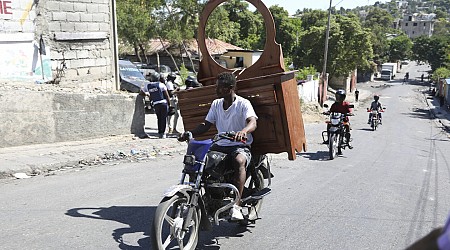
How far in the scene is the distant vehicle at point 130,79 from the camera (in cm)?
1828

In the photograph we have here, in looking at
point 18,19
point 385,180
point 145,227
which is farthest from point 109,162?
point 385,180

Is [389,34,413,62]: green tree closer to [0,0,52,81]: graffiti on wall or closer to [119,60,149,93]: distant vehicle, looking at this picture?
[119,60,149,93]: distant vehicle

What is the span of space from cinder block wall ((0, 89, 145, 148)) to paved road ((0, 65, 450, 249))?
1.50m

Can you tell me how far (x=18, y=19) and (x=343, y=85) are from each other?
4874 centimetres

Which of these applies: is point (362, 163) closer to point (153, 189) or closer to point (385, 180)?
point (385, 180)

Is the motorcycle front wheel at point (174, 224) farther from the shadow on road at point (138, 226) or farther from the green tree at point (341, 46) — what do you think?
the green tree at point (341, 46)

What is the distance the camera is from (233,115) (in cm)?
484

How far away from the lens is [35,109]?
8.34 meters

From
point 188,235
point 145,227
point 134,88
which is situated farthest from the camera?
point 134,88

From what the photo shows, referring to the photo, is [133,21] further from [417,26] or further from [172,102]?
[417,26]

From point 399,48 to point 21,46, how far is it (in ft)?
338

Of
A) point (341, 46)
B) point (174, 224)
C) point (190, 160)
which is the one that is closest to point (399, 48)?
point (341, 46)

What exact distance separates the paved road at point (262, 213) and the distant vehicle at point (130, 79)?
967cm

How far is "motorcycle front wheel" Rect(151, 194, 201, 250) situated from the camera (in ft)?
12.4
